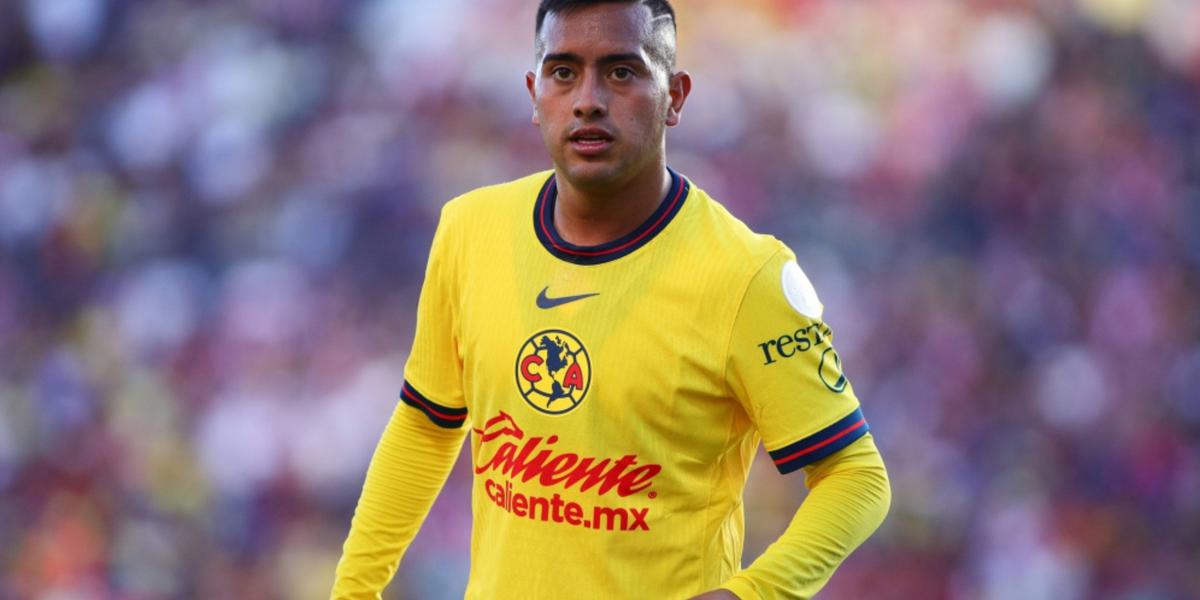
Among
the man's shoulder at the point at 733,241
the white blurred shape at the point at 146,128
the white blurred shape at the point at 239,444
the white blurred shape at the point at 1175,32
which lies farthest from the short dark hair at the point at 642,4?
the white blurred shape at the point at 1175,32

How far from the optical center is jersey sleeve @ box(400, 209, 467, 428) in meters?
2.27

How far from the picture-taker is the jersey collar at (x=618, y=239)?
2.12 meters

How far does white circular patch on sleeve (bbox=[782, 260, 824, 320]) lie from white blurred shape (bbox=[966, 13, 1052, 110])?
4930 millimetres

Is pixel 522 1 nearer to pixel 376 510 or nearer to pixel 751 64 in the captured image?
pixel 751 64

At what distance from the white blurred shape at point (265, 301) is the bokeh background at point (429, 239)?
2cm

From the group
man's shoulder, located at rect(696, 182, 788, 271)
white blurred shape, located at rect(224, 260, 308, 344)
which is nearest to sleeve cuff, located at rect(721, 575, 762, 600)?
man's shoulder, located at rect(696, 182, 788, 271)

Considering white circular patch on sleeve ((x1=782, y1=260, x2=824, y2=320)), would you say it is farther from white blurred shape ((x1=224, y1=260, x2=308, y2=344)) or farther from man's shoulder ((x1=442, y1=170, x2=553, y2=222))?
white blurred shape ((x1=224, y1=260, x2=308, y2=344))

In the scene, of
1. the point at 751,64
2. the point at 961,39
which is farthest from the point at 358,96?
the point at 961,39

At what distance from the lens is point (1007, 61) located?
6.78m

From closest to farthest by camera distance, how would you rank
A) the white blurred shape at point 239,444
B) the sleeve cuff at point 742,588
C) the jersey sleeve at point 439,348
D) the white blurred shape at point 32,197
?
the sleeve cuff at point 742,588, the jersey sleeve at point 439,348, the white blurred shape at point 239,444, the white blurred shape at point 32,197

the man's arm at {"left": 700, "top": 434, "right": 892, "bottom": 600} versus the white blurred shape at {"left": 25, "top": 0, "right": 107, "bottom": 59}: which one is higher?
the white blurred shape at {"left": 25, "top": 0, "right": 107, "bottom": 59}

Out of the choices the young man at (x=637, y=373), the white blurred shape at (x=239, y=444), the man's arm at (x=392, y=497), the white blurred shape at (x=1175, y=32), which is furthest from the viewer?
the white blurred shape at (x=1175, y=32)

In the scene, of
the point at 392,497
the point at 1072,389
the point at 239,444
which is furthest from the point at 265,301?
the point at 392,497

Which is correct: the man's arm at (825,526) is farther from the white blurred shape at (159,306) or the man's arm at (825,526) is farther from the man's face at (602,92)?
the white blurred shape at (159,306)
